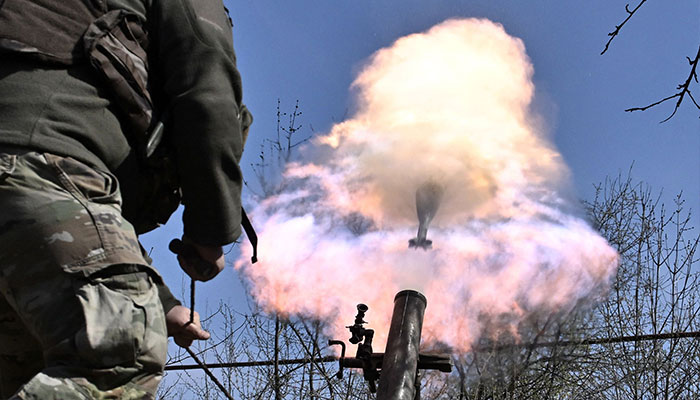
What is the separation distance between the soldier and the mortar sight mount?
224 cm

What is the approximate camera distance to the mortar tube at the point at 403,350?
422 cm

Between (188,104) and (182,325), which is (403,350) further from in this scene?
(188,104)

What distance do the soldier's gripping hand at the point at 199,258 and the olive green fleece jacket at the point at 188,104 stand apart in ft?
0.18

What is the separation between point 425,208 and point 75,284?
5.35 metres

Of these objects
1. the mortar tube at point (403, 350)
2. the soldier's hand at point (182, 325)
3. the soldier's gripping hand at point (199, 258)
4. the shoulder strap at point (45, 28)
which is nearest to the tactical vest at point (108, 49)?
the shoulder strap at point (45, 28)

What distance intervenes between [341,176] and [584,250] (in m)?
2.38

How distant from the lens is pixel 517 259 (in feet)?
23.8

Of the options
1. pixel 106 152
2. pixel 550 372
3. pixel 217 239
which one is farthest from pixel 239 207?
pixel 550 372

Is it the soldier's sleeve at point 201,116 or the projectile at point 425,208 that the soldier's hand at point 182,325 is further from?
the projectile at point 425,208

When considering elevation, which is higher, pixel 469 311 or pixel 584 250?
pixel 584 250

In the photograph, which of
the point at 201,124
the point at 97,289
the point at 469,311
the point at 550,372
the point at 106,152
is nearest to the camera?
the point at 97,289

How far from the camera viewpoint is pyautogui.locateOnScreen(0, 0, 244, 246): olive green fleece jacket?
182 centimetres

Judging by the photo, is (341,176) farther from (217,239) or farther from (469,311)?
(217,239)

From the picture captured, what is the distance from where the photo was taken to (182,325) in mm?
2168
